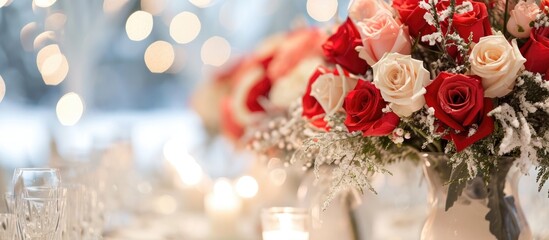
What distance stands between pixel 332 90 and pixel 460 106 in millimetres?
224

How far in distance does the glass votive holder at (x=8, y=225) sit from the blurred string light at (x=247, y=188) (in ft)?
4.36

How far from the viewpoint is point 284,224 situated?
5.14ft

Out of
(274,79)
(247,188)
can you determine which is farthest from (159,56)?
(274,79)

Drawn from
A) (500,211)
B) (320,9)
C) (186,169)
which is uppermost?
(500,211)

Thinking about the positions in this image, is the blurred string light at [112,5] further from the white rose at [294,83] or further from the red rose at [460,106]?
the red rose at [460,106]

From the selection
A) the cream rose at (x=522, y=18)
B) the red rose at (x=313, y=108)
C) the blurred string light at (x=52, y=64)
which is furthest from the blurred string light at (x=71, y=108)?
the cream rose at (x=522, y=18)

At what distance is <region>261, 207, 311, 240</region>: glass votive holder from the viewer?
61.6 inches

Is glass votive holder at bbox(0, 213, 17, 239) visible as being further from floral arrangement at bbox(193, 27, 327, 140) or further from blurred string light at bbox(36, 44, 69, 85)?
blurred string light at bbox(36, 44, 69, 85)

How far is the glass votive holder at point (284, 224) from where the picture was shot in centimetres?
156

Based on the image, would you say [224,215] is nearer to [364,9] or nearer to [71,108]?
[364,9]

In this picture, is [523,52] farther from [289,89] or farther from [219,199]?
[219,199]

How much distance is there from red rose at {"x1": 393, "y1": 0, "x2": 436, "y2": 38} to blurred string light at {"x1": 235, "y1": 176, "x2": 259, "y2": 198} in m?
1.38

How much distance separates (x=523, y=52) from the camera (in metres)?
1.30

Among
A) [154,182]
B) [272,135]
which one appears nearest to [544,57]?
[272,135]
